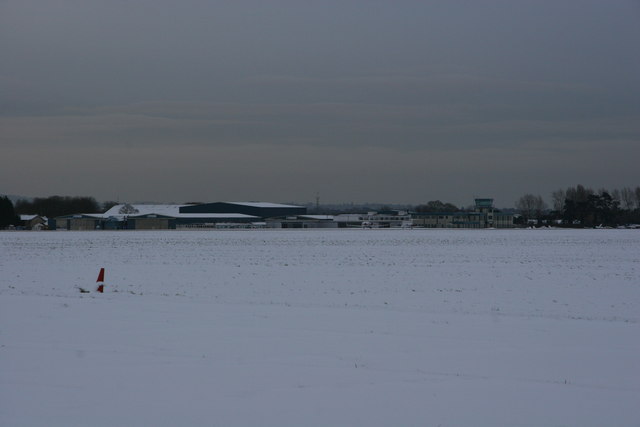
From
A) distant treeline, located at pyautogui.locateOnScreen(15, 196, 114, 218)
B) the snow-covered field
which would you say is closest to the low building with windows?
distant treeline, located at pyautogui.locateOnScreen(15, 196, 114, 218)

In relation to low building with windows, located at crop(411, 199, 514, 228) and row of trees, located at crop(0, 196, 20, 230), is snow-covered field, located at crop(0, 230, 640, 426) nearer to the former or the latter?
row of trees, located at crop(0, 196, 20, 230)

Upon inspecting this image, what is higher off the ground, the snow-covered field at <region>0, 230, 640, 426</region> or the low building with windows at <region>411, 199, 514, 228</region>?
the low building with windows at <region>411, 199, 514, 228</region>

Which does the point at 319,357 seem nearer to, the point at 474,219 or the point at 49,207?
the point at 474,219

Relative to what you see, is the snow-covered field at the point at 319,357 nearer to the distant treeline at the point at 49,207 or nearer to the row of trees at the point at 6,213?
the row of trees at the point at 6,213

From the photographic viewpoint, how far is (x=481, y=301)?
755 inches

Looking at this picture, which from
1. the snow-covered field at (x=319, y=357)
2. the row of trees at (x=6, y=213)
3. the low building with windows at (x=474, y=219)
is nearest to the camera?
the snow-covered field at (x=319, y=357)

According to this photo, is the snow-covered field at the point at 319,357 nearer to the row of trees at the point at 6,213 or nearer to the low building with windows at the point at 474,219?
the row of trees at the point at 6,213

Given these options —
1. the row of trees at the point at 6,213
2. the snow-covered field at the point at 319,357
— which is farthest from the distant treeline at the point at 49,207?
the snow-covered field at the point at 319,357

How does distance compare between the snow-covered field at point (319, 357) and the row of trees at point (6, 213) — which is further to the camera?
the row of trees at point (6, 213)

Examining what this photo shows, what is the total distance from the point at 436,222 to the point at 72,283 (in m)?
166

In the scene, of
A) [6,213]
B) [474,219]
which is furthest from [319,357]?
[474,219]

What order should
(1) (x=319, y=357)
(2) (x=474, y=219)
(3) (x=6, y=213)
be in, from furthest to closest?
(2) (x=474, y=219) < (3) (x=6, y=213) < (1) (x=319, y=357)

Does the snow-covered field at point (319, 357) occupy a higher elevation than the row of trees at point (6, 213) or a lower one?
lower

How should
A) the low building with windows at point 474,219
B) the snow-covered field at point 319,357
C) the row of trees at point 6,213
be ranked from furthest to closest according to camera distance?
the low building with windows at point 474,219 < the row of trees at point 6,213 < the snow-covered field at point 319,357
